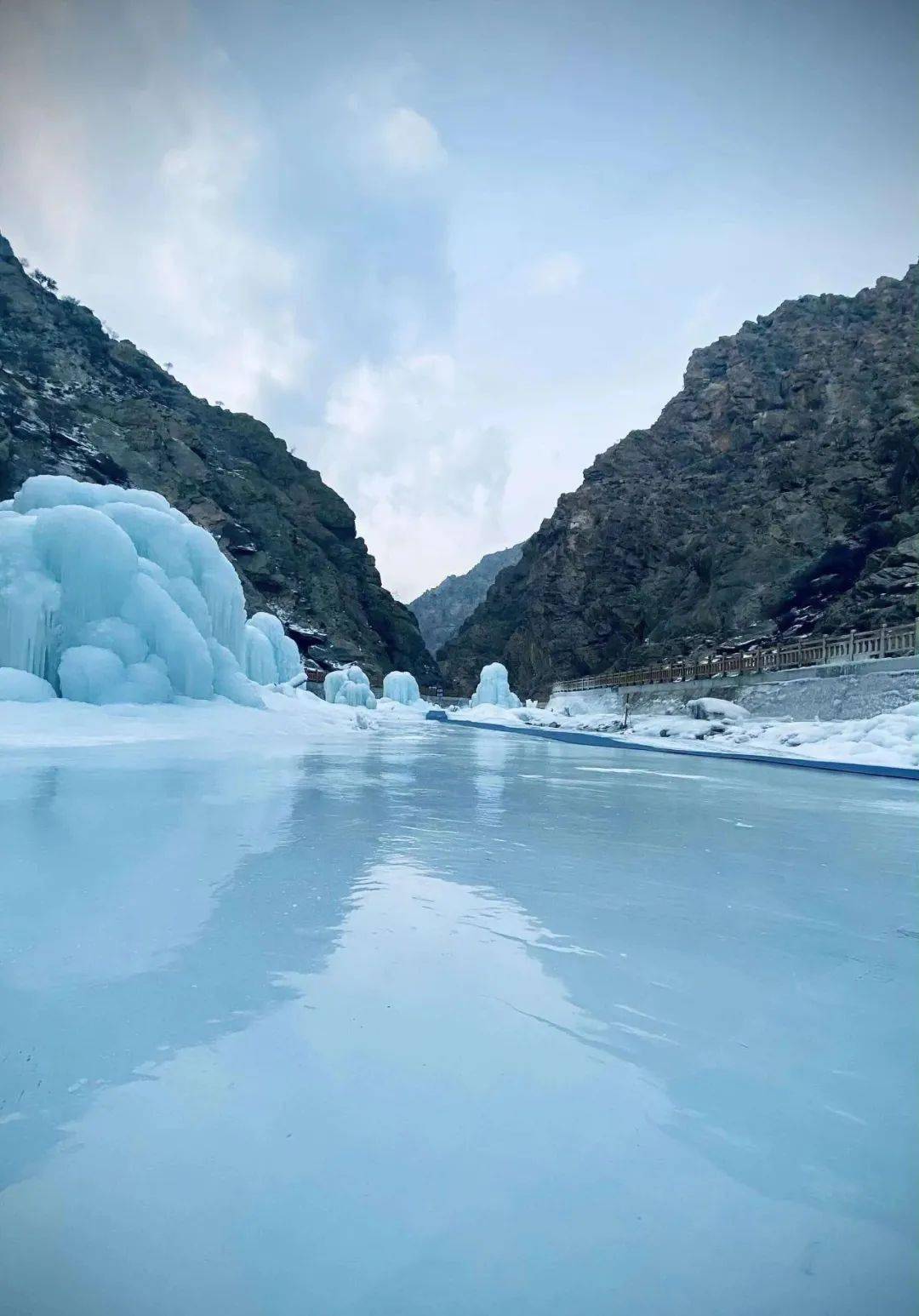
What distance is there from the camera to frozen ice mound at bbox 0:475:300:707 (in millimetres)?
13602

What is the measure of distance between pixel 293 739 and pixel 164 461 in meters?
55.3

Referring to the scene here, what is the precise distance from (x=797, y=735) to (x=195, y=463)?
61.9 meters

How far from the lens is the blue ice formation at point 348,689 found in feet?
125

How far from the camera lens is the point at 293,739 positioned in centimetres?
1445

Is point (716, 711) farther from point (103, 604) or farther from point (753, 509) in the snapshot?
point (753, 509)

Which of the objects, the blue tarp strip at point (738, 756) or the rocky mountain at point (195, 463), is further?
the rocky mountain at point (195, 463)

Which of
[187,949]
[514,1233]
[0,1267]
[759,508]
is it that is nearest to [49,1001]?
[187,949]

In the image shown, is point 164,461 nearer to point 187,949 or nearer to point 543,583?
point 543,583

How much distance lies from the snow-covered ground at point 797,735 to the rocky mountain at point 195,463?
43615 millimetres

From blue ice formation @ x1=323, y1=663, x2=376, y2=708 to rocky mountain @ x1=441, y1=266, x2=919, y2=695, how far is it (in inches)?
906

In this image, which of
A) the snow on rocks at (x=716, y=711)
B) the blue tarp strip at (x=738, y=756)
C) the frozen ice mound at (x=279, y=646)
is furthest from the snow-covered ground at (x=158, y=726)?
the frozen ice mound at (x=279, y=646)

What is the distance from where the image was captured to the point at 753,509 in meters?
48.2

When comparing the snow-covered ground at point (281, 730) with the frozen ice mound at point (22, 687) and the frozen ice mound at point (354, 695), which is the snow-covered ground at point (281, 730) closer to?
the frozen ice mound at point (22, 687)

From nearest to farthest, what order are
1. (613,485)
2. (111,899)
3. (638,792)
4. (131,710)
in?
(111,899) → (638,792) → (131,710) → (613,485)
